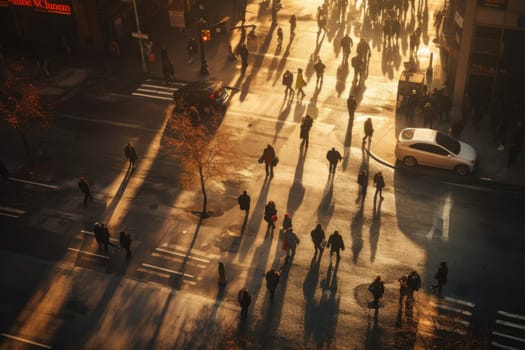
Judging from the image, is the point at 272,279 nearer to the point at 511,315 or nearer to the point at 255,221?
the point at 255,221

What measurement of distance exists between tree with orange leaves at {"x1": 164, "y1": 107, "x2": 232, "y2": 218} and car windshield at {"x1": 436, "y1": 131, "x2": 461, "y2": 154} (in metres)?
10.1

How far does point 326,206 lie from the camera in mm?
24891

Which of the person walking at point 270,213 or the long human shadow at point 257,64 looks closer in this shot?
the person walking at point 270,213

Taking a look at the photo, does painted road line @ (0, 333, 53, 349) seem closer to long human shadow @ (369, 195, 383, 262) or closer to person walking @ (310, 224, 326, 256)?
person walking @ (310, 224, 326, 256)

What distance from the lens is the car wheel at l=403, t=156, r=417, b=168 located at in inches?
1064

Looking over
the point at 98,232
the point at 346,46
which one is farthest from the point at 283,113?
the point at 98,232

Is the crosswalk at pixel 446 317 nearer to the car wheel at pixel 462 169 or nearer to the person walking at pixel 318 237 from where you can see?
the person walking at pixel 318 237

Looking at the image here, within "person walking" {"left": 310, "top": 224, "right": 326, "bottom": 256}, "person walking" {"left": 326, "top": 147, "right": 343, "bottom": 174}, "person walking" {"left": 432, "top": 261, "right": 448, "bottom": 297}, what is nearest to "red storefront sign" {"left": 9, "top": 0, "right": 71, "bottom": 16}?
"person walking" {"left": 326, "top": 147, "right": 343, "bottom": 174}

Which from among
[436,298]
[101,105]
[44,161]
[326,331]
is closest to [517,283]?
[436,298]

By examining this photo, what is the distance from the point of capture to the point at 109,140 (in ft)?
98.4

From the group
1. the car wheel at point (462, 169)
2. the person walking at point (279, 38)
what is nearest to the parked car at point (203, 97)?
the person walking at point (279, 38)

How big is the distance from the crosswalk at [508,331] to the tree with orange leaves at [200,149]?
12183 mm

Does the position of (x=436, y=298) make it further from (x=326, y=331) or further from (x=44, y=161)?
(x=44, y=161)

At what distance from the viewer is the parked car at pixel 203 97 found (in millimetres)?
31125
